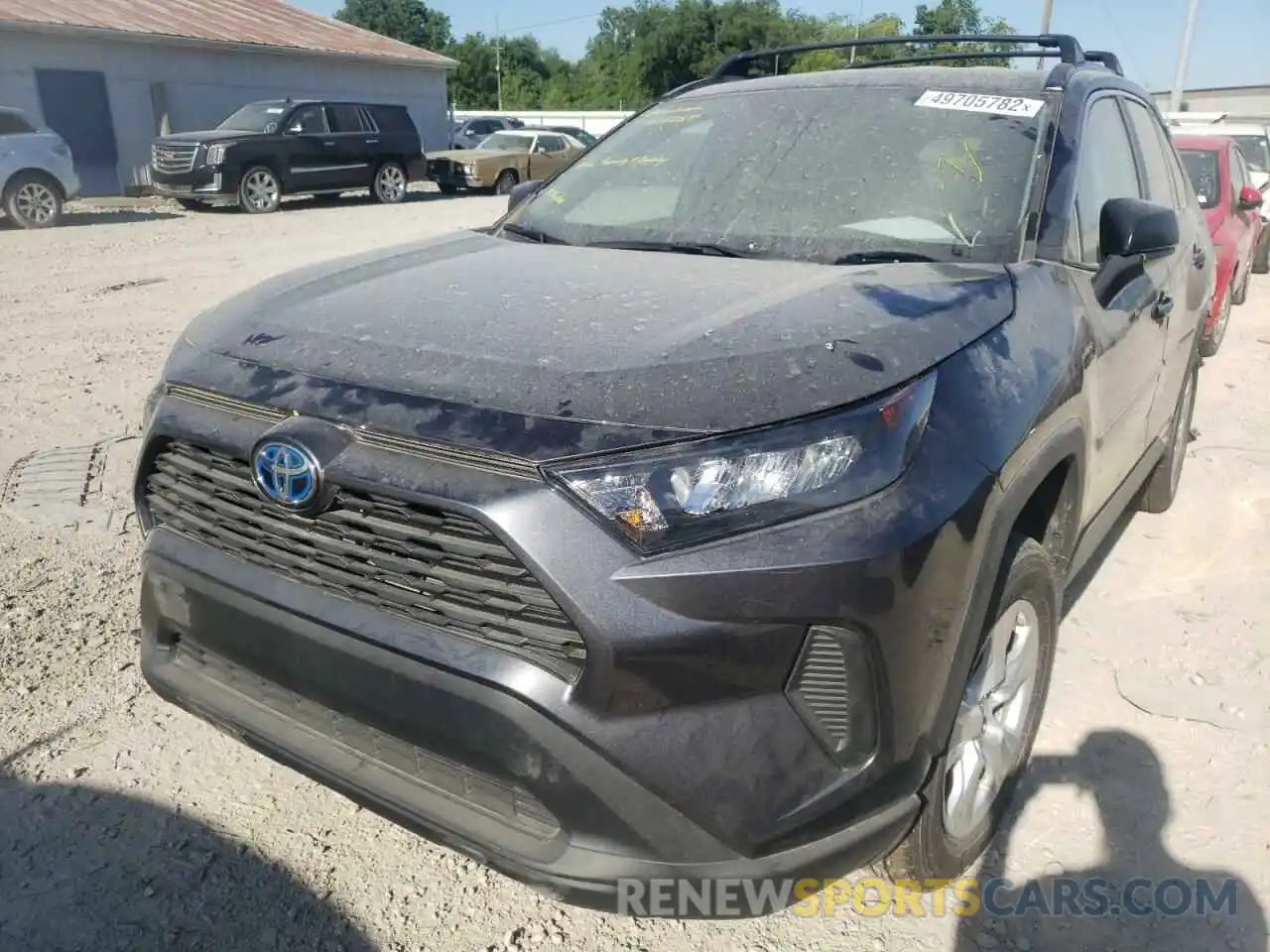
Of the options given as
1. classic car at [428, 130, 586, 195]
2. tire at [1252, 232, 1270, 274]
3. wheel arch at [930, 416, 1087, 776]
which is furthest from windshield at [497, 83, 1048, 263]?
classic car at [428, 130, 586, 195]

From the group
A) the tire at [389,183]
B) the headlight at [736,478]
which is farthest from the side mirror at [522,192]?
the tire at [389,183]

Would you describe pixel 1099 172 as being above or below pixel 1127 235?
above

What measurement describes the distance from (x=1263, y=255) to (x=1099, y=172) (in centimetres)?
1060

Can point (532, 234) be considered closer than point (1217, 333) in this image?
Yes

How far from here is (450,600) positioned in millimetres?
1757

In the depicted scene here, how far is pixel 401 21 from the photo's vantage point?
81125mm

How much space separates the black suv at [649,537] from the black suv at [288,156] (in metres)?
15.3

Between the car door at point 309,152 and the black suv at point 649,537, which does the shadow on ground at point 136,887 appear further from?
the car door at point 309,152

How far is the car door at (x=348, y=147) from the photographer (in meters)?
18.0

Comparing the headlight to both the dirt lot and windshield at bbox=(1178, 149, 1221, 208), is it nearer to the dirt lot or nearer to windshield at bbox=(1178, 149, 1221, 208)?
the dirt lot

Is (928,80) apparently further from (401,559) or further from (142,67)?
(142,67)

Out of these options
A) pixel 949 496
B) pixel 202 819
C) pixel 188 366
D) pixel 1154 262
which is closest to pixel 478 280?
pixel 188 366

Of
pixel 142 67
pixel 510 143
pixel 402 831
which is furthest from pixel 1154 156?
pixel 142 67

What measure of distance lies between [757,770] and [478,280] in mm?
1395
